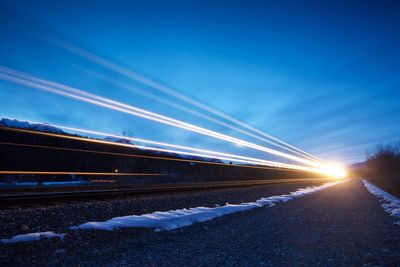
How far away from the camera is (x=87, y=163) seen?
128ft

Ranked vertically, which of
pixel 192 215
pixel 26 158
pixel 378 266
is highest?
pixel 26 158

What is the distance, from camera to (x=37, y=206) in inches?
362

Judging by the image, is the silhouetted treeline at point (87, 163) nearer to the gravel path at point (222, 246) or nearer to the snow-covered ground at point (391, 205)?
the gravel path at point (222, 246)

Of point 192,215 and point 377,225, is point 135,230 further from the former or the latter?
point 377,225

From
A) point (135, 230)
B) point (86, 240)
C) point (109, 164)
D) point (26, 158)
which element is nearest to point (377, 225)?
point (135, 230)

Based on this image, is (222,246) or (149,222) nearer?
(222,246)

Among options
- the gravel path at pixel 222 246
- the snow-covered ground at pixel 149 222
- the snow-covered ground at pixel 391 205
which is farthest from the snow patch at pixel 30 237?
the snow-covered ground at pixel 391 205

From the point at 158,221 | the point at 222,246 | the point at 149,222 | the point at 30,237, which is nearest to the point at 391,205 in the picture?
the point at 222,246

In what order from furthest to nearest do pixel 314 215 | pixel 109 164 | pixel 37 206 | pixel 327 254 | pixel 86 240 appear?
pixel 109 164 → pixel 314 215 → pixel 37 206 → pixel 86 240 → pixel 327 254

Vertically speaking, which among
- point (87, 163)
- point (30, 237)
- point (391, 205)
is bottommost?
point (30, 237)

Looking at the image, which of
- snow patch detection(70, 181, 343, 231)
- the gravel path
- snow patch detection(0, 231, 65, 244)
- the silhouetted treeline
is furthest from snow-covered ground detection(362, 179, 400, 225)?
the silhouetted treeline

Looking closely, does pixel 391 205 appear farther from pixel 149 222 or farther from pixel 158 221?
pixel 149 222

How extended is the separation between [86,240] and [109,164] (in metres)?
39.1

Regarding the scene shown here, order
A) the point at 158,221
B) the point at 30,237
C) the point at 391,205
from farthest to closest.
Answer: the point at 391,205
the point at 158,221
the point at 30,237
